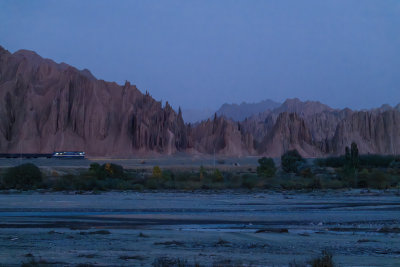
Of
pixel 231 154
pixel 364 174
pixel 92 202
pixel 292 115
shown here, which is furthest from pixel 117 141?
pixel 92 202

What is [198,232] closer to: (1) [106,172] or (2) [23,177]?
(2) [23,177]

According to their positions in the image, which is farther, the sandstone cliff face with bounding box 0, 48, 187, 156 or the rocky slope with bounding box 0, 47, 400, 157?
the rocky slope with bounding box 0, 47, 400, 157

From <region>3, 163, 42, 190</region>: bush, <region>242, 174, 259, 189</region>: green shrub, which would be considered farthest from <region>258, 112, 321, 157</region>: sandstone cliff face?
<region>3, 163, 42, 190</region>: bush

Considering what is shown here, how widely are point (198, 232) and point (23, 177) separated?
24044mm

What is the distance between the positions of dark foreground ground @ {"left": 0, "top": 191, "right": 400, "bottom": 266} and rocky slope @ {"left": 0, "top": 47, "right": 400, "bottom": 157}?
169ft

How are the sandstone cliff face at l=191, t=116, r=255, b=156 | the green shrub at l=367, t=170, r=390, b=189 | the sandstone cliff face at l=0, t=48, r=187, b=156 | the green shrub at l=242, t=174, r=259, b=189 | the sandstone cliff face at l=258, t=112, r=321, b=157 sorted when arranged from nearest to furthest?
1. the green shrub at l=242, t=174, r=259, b=189
2. the green shrub at l=367, t=170, r=390, b=189
3. the sandstone cliff face at l=0, t=48, r=187, b=156
4. the sandstone cliff face at l=191, t=116, r=255, b=156
5. the sandstone cliff face at l=258, t=112, r=321, b=157

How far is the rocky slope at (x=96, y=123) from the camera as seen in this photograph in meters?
72.9

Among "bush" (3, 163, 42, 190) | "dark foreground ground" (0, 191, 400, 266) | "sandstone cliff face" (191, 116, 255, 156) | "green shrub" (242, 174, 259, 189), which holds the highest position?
"sandstone cliff face" (191, 116, 255, 156)

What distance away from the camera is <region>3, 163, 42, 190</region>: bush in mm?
33875

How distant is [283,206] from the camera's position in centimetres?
2128

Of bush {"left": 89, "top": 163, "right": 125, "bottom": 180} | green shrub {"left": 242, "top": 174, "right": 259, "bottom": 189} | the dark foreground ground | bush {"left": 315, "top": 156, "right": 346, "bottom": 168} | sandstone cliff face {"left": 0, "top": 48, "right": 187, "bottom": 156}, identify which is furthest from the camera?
sandstone cliff face {"left": 0, "top": 48, "right": 187, "bottom": 156}

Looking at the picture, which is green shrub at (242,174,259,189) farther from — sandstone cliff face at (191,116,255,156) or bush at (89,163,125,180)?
sandstone cliff face at (191,116,255,156)

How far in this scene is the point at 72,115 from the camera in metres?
74.3

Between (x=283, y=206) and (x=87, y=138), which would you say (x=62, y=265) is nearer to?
(x=283, y=206)
